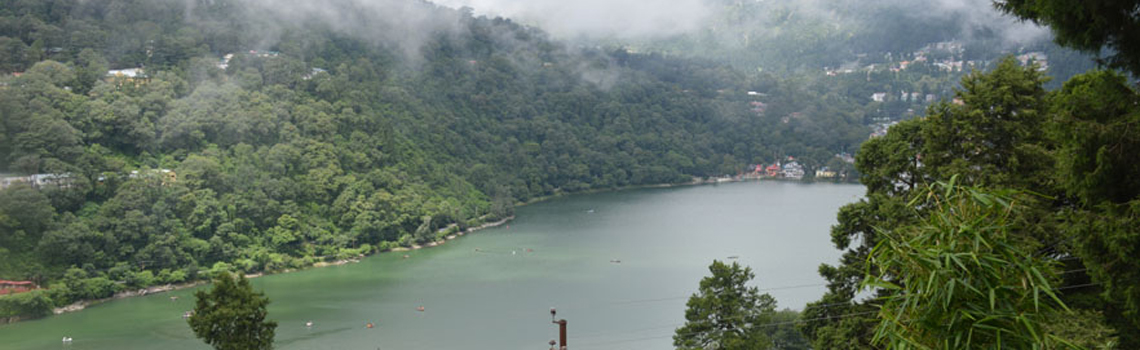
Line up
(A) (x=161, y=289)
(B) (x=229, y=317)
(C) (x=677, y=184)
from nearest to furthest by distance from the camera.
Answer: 1. (B) (x=229, y=317)
2. (A) (x=161, y=289)
3. (C) (x=677, y=184)

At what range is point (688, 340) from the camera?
810 cm

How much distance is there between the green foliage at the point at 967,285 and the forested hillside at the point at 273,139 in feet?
52.0

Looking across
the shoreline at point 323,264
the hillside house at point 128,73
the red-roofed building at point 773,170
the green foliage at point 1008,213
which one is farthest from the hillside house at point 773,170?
the green foliage at point 1008,213

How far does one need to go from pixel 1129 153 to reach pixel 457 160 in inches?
1012

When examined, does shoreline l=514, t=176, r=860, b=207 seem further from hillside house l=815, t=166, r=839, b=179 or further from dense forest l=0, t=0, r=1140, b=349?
hillside house l=815, t=166, r=839, b=179

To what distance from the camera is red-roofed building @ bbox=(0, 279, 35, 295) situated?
1453 centimetres

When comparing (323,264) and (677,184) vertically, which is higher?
(677,184)

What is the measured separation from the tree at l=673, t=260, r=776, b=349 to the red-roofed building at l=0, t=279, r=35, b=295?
1172 cm

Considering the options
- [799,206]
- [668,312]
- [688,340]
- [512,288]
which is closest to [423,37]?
[799,206]

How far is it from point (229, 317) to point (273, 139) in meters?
14.3

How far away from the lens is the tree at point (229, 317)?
837 centimetres

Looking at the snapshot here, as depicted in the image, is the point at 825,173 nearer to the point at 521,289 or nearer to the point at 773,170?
the point at 773,170

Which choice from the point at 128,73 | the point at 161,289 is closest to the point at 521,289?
the point at 161,289

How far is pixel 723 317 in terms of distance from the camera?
822cm
